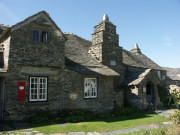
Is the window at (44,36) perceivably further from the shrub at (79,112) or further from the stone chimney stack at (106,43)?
the stone chimney stack at (106,43)

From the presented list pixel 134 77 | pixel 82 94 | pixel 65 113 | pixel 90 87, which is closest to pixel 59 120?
pixel 65 113

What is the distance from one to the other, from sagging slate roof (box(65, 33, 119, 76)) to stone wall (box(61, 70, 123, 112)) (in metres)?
0.56

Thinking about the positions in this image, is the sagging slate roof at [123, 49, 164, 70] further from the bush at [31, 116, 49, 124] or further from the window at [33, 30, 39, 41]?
the bush at [31, 116, 49, 124]

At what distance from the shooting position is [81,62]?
14.0m

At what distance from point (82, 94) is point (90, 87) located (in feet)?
3.26

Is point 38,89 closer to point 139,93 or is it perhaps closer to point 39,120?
point 39,120

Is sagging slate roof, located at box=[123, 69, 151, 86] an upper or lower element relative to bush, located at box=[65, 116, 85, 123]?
upper

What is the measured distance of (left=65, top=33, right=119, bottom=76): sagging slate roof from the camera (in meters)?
12.7

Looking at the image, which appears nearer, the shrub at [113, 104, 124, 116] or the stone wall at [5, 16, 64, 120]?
the stone wall at [5, 16, 64, 120]

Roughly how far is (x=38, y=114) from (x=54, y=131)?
9.20 feet

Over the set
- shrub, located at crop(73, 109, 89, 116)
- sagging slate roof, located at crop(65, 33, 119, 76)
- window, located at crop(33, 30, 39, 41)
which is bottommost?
shrub, located at crop(73, 109, 89, 116)

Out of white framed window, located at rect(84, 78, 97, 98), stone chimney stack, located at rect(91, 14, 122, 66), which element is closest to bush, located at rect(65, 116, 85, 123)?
white framed window, located at rect(84, 78, 97, 98)

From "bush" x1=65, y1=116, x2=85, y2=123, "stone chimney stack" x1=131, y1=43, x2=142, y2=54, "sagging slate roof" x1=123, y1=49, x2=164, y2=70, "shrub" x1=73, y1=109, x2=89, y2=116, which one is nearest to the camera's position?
"bush" x1=65, y1=116, x2=85, y2=123

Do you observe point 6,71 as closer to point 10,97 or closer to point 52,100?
point 10,97
